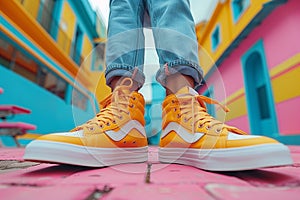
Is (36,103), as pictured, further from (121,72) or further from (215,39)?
(215,39)

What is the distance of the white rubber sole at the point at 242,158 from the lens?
0.34 metres

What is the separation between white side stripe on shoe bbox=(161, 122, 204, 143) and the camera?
0.46 meters

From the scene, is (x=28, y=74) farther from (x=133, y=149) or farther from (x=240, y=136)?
(x=240, y=136)

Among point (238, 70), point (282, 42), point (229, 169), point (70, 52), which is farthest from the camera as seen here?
point (70, 52)

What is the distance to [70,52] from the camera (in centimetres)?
527

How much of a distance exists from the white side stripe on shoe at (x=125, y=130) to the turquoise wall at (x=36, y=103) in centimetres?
193

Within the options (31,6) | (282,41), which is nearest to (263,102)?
(282,41)

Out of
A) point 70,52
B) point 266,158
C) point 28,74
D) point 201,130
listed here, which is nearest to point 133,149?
point 201,130

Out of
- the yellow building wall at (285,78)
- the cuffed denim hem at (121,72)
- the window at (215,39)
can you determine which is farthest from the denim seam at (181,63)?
the window at (215,39)

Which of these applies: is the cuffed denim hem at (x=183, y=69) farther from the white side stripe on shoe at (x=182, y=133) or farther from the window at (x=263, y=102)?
the window at (x=263, y=102)

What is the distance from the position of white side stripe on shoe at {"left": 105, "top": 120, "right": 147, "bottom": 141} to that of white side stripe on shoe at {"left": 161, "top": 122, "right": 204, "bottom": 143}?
7 centimetres

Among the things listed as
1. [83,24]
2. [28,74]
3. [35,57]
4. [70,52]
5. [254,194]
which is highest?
[83,24]

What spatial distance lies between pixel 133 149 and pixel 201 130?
0.64 ft

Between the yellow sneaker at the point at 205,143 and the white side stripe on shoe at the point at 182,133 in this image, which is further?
the white side stripe on shoe at the point at 182,133
